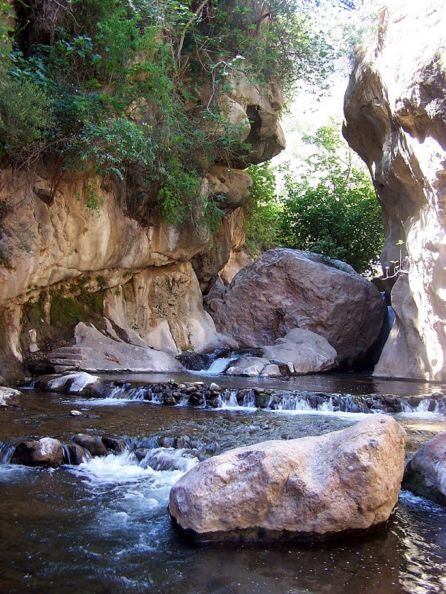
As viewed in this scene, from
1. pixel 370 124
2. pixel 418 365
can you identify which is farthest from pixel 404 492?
pixel 370 124

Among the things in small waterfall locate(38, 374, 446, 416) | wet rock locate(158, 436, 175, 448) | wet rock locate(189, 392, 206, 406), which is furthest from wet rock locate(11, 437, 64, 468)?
wet rock locate(189, 392, 206, 406)

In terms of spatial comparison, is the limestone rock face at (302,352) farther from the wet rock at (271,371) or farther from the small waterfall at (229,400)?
the small waterfall at (229,400)

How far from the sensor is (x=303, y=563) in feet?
12.6

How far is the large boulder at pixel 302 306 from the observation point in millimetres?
17500

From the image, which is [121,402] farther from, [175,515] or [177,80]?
[177,80]

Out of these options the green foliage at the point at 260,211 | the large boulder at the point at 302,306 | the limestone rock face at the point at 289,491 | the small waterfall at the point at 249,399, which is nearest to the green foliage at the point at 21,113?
the small waterfall at the point at 249,399

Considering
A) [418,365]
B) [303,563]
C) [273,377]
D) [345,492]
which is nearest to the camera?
[303,563]

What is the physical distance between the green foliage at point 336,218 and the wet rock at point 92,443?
17.7 m

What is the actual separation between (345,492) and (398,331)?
1221 centimetres

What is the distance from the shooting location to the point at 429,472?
5.34 m

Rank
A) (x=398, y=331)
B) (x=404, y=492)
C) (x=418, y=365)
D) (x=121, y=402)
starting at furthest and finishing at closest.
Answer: (x=398, y=331) → (x=418, y=365) → (x=121, y=402) → (x=404, y=492)

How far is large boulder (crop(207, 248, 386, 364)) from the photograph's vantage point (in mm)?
17500

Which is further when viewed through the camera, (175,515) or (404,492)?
(404,492)

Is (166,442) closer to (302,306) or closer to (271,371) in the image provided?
(271,371)
